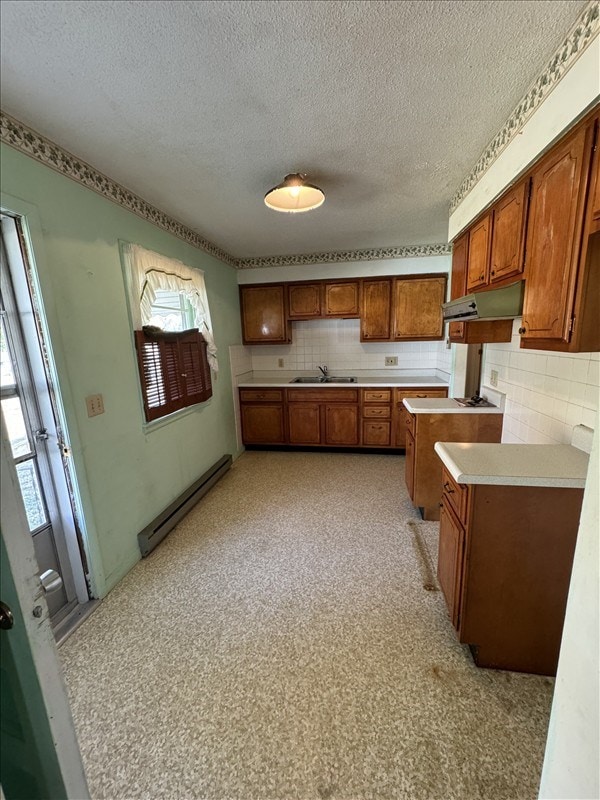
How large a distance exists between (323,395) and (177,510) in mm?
2030

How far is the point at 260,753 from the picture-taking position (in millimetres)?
1094

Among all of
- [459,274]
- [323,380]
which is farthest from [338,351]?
[459,274]

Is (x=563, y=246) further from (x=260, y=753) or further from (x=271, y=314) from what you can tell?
(x=271, y=314)

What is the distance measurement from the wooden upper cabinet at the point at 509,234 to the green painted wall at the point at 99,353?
2.07 m

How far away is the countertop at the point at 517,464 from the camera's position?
1.19 metres

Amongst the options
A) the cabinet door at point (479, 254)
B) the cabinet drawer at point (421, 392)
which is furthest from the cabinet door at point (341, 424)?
the cabinet door at point (479, 254)

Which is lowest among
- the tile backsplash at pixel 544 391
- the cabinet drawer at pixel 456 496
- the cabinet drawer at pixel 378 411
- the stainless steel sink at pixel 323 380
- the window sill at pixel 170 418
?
the cabinet drawer at pixel 378 411

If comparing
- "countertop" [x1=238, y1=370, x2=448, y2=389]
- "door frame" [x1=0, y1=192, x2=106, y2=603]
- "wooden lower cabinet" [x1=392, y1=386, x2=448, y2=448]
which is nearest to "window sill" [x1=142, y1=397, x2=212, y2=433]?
"door frame" [x1=0, y1=192, x2=106, y2=603]

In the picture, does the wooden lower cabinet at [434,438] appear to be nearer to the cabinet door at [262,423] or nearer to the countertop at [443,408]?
the countertop at [443,408]

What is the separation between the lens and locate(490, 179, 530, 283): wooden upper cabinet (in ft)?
4.88

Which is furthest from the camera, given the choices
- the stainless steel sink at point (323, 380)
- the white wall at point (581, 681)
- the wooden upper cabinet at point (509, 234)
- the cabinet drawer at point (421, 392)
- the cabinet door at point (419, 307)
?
the stainless steel sink at point (323, 380)

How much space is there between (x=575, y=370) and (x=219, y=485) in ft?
9.36

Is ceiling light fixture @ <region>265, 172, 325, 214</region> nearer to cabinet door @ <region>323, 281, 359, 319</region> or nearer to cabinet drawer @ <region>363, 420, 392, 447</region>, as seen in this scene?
cabinet door @ <region>323, 281, 359, 319</region>

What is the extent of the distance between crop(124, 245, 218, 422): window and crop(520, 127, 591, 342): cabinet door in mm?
2178
